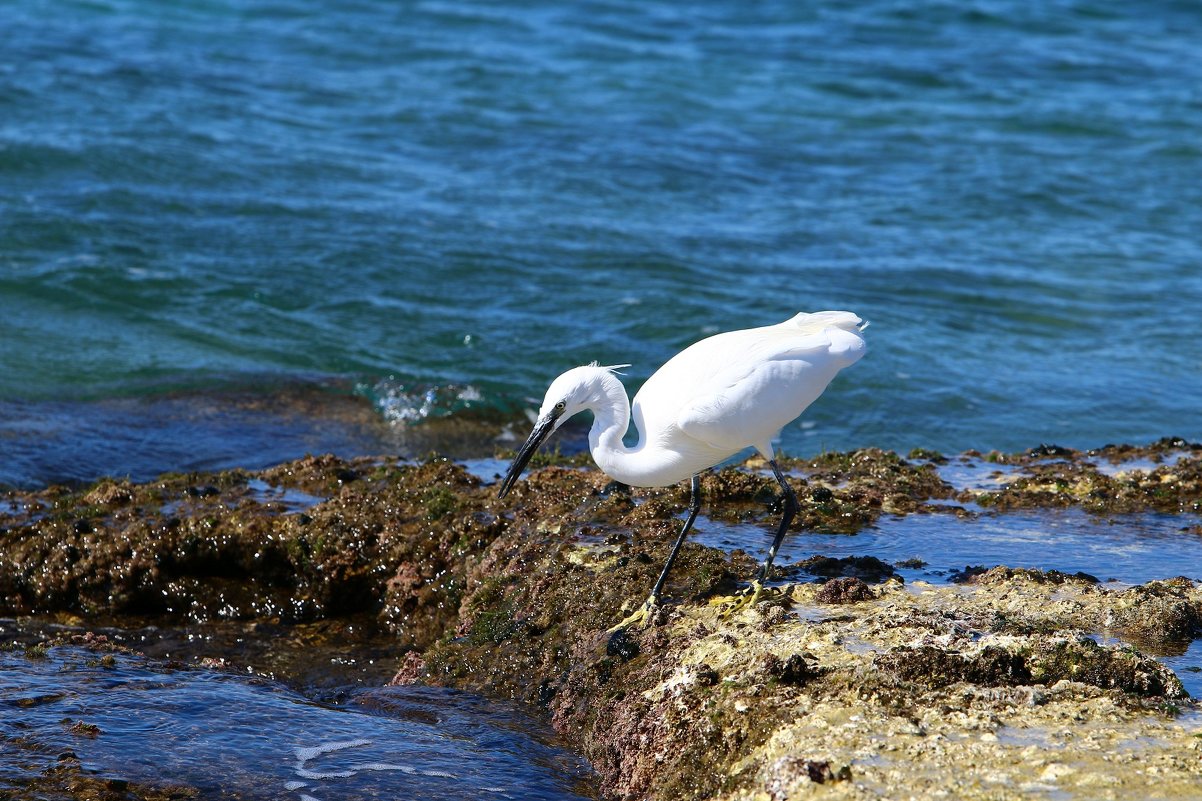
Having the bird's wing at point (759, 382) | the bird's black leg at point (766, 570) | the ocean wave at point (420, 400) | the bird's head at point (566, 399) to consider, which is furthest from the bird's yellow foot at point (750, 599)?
the ocean wave at point (420, 400)

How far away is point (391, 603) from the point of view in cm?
648

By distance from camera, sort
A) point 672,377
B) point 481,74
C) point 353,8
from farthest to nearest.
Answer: point 353,8 → point 481,74 → point 672,377

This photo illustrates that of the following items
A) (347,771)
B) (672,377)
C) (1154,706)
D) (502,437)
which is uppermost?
(672,377)

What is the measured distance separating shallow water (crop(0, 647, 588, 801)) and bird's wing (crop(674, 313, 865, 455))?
4.66 ft

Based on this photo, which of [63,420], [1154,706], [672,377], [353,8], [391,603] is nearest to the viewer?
[1154,706]

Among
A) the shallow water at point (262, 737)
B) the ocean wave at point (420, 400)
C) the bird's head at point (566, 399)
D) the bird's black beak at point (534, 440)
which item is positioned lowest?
the ocean wave at point (420, 400)

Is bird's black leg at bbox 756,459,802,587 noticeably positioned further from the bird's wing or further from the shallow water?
the shallow water

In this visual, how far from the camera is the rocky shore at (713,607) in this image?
160 inches

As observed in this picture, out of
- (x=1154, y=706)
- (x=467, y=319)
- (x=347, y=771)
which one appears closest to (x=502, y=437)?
(x=467, y=319)

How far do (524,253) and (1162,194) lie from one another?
8.35 m

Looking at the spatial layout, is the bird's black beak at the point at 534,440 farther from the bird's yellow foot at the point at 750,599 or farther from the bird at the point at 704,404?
the bird's yellow foot at the point at 750,599

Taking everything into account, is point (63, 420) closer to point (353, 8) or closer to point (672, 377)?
point (672, 377)

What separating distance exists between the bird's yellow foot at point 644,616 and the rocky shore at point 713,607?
0.14 ft

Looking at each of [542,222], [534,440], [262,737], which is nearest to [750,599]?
[534,440]
